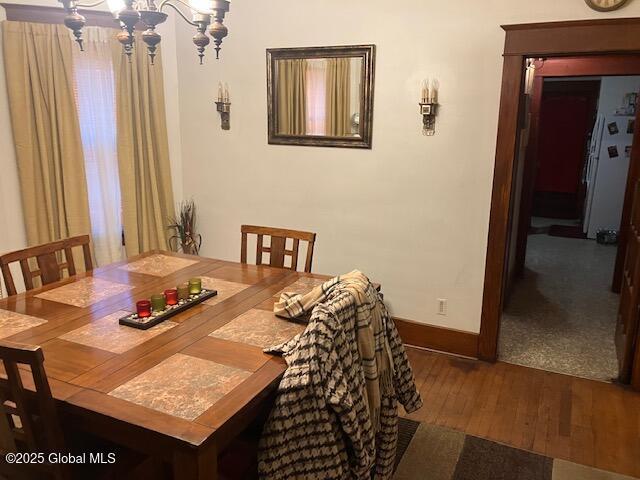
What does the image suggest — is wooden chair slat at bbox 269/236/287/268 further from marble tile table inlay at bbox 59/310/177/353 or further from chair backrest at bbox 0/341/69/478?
chair backrest at bbox 0/341/69/478

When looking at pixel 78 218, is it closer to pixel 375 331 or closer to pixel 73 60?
pixel 73 60

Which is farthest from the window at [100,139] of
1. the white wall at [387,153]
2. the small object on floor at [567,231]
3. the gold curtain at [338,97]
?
the small object on floor at [567,231]

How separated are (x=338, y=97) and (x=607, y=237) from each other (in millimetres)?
5169

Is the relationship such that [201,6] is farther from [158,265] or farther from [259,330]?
[158,265]

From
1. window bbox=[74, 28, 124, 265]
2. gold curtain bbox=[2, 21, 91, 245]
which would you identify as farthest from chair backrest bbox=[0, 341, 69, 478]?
window bbox=[74, 28, 124, 265]

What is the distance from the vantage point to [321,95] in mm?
3594

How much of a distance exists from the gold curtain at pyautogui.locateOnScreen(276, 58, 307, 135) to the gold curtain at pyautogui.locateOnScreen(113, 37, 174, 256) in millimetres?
1010

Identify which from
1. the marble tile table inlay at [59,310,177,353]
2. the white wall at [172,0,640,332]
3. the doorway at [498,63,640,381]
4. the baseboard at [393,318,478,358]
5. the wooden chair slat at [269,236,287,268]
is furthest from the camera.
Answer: the doorway at [498,63,640,381]

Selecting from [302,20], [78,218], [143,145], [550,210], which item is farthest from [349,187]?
[550,210]

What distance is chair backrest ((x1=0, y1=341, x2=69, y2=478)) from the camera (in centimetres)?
136

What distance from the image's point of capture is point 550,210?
330 inches

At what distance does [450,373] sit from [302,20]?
262cm

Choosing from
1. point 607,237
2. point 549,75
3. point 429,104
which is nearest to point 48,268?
point 429,104

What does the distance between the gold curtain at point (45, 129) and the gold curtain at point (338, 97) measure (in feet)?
5.82
